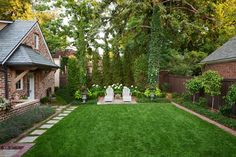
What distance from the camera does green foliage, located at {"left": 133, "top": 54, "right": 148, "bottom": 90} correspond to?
828 inches

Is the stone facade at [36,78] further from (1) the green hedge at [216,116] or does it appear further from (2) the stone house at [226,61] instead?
(2) the stone house at [226,61]

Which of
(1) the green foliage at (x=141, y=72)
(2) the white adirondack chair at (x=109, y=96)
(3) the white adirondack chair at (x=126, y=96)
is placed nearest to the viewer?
(2) the white adirondack chair at (x=109, y=96)

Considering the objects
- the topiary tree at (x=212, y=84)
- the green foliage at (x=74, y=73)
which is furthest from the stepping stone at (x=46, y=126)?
the green foliage at (x=74, y=73)

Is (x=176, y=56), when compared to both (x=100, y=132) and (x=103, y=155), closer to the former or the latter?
(x=100, y=132)

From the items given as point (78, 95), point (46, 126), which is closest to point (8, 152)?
point (46, 126)

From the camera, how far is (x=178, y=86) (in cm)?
2073

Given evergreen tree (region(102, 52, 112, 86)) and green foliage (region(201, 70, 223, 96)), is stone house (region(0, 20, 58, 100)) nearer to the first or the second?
evergreen tree (region(102, 52, 112, 86))

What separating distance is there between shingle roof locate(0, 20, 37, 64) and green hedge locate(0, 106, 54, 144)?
A: 9.68 feet

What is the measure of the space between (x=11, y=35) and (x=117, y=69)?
419 inches

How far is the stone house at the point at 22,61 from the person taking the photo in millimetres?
12555

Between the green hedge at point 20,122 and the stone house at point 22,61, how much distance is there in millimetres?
2054

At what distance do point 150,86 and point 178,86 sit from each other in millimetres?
2631

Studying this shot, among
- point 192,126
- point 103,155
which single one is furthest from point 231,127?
point 103,155

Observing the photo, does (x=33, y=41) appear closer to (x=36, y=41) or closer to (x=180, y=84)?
(x=36, y=41)
